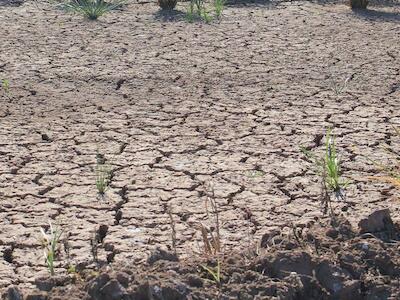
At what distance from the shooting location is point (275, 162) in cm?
476

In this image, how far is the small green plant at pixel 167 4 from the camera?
8.32 m

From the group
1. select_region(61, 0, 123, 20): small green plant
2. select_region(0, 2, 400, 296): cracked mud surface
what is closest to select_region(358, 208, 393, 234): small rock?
select_region(0, 2, 400, 296): cracked mud surface

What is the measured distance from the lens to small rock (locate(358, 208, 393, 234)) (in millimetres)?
3711

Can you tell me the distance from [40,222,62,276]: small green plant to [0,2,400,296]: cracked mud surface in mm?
39

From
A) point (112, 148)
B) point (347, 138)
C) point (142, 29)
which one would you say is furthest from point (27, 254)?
point (142, 29)

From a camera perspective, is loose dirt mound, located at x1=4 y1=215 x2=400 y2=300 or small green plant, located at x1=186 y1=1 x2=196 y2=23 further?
small green plant, located at x1=186 y1=1 x2=196 y2=23

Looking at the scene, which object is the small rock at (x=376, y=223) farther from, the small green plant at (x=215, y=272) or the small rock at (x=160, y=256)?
the small rock at (x=160, y=256)

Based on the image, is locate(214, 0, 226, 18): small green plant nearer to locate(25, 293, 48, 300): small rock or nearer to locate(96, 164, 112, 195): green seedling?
locate(96, 164, 112, 195): green seedling

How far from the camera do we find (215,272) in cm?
341

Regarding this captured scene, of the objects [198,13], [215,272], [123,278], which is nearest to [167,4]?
[198,13]

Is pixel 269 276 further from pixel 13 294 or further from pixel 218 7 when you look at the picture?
pixel 218 7

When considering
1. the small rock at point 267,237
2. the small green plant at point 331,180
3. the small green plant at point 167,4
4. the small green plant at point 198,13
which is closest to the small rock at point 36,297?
the small rock at point 267,237

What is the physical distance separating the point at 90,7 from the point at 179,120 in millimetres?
2863

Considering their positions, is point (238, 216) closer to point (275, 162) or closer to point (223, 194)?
point (223, 194)
